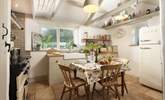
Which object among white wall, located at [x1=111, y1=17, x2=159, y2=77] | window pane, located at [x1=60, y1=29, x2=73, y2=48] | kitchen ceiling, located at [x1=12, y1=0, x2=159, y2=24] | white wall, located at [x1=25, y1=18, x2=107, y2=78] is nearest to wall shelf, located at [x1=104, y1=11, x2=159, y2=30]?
white wall, located at [x1=111, y1=17, x2=159, y2=77]

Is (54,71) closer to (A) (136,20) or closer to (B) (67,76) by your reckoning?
(B) (67,76)

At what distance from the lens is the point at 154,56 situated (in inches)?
140

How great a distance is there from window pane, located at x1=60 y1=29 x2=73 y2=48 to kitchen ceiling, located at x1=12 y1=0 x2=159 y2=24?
1.67 ft

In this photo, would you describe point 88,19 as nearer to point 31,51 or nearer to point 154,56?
point 31,51

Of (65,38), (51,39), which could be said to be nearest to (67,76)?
(51,39)

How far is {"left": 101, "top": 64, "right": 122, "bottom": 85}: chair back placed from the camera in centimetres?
266

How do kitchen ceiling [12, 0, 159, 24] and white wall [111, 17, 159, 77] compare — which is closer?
kitchen ceiling [12, 0, 159, 24]

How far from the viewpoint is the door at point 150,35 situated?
3.45 m

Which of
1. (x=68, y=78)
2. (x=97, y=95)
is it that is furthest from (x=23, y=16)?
(x=97, y=95)

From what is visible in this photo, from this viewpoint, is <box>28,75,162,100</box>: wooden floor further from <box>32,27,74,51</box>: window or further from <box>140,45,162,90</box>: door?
<box>32,27,74,51</box>: window

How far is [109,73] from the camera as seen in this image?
2.84 meters

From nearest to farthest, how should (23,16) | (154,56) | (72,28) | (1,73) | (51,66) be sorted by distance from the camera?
(1,73)
(154,56)
(51,66)
(23,16)
(72,28)

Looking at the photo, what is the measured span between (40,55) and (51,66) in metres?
0.69

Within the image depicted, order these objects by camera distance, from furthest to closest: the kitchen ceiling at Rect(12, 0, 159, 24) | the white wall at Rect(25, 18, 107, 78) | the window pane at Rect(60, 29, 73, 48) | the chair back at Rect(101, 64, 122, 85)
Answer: the window pane at Rect(60, 29, 73, 48), the white wall at Rect(25, 18, 107, 78), the kitchen ceiling at Rect(12, 0, 159, 24), the chair back at Rect(101, 64, 122, 85)
